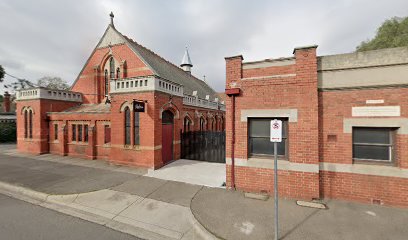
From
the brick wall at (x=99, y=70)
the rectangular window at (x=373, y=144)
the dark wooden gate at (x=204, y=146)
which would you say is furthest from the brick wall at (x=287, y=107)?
the brick wall at (x=99, y=70)

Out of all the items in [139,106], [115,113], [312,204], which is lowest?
[312,204]

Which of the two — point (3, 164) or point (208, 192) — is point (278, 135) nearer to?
point (208, 192)

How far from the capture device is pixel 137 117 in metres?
11.2

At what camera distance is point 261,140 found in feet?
23.8

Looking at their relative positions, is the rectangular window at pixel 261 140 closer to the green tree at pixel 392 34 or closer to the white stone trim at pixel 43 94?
the white stone trim at pixel 43 94

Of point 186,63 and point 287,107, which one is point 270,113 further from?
point 186,63

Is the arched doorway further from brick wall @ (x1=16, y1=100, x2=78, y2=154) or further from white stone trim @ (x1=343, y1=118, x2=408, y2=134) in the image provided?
brick wall @ (x1=16, y1=100, x2=78, y2=154)

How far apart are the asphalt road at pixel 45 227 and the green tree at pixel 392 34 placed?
92.9 feet

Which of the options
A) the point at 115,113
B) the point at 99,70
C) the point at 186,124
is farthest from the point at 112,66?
the point at 186,124

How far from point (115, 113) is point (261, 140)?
9.11 m

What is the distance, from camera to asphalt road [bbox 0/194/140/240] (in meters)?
4.80

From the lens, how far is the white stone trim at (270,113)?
6606mm

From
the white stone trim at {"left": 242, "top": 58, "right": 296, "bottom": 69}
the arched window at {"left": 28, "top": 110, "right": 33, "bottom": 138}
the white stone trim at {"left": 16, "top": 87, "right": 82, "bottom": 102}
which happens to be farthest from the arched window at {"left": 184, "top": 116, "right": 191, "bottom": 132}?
the arched window at {"left": 28, "top": 110, "right": 33, "bottom": 138}

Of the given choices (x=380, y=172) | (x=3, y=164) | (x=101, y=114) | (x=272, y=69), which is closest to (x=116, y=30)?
(x=101, y=114)
